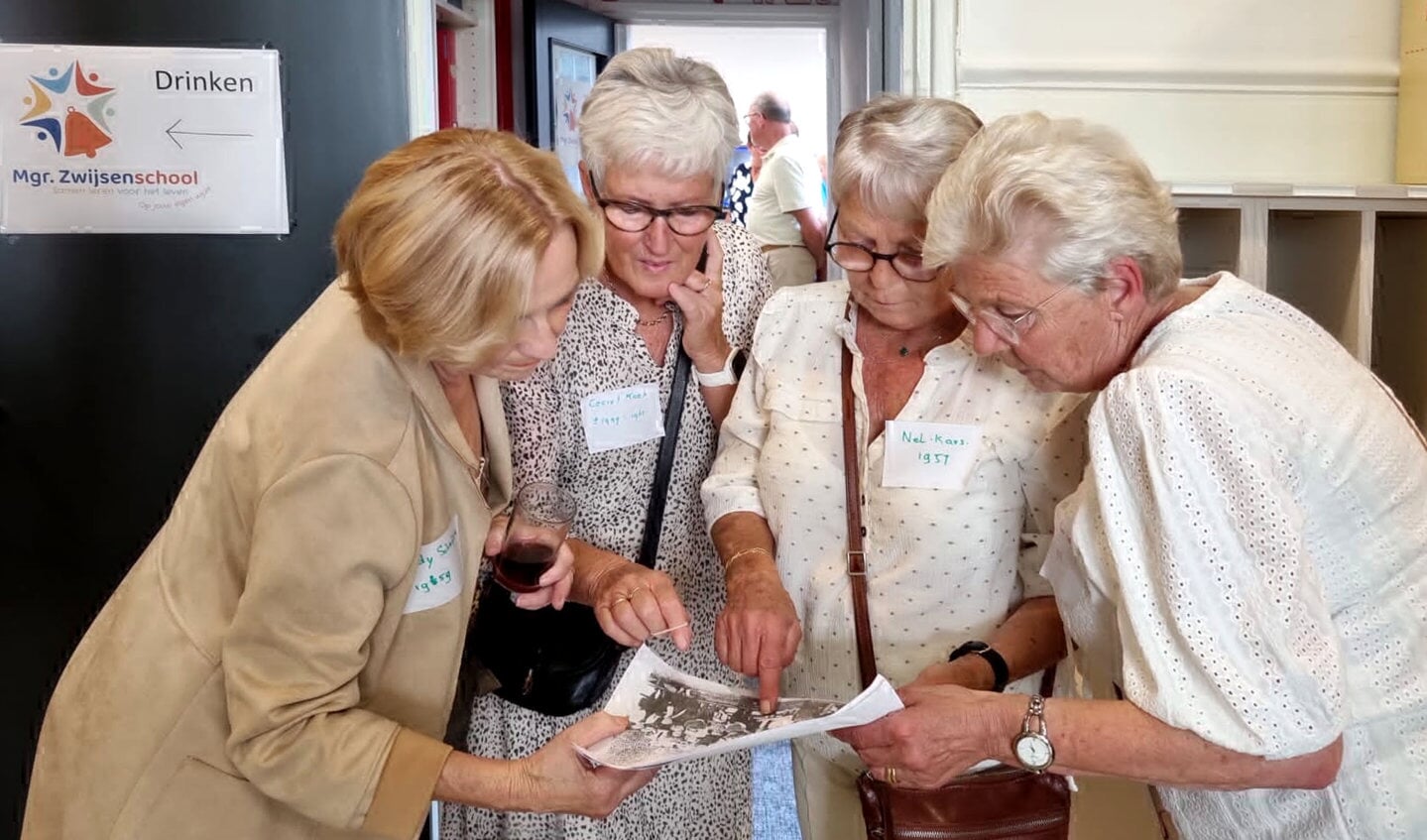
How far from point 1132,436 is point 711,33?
321 inches

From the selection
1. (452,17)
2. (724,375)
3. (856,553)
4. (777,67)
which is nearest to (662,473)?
(724,375)

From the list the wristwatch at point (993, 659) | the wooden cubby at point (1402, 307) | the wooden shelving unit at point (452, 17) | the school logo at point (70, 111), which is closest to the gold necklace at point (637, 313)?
the wristwatch at point (993, 659)

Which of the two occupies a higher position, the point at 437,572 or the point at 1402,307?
the point at 1402,307

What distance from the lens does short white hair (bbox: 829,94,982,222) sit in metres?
1.63

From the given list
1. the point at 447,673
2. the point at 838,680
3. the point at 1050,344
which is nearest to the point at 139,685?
the point at 447,673

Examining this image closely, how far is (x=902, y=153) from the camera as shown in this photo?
1.63 metres

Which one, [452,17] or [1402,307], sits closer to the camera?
[1402,307]

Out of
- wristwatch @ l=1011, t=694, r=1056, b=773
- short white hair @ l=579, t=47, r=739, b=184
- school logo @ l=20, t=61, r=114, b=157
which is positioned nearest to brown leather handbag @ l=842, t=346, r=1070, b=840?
wristwatch @ l=1011, t=694, r=1056, b=773

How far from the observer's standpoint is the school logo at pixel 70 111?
272cm

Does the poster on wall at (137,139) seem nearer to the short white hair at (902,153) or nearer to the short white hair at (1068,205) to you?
the short white hair at (902,153)

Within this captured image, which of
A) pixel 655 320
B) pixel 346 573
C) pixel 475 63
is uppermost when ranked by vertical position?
pixel 475 63

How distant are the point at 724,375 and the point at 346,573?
0.85m

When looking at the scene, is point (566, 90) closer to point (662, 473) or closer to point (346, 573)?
point (662, 473)

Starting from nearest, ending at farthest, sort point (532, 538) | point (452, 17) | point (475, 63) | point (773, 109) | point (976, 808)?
point (532, 538), point (976, 808), point (452, 17), point (475, 63), point (773, 109)
